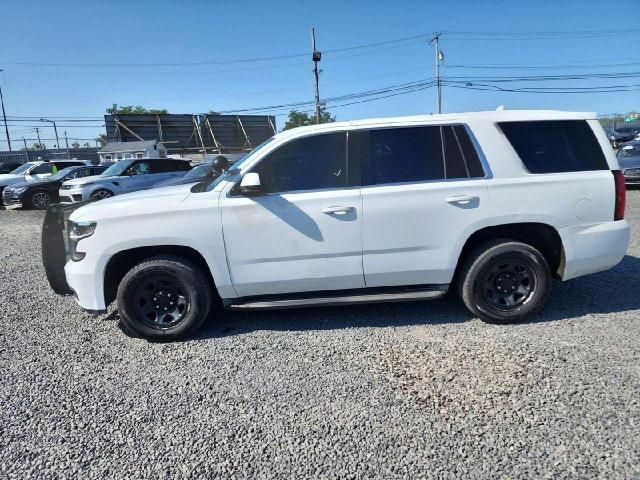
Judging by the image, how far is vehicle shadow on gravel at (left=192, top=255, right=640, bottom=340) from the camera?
3.91 meters

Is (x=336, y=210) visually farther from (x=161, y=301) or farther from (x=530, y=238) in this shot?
(x=530, y=238)

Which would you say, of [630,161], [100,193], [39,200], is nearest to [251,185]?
[100,193]

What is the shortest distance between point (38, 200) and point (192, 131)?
25.3m

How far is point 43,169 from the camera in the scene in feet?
59.6

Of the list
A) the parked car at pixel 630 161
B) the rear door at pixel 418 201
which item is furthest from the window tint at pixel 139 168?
the parked car at pixel 630 161

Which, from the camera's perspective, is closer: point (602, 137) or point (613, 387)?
point (613, 387)

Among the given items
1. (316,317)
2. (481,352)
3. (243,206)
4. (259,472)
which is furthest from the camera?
(316,317)

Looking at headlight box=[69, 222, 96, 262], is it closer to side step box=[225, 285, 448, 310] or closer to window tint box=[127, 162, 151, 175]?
side step box=[225, 285, 448, 310]

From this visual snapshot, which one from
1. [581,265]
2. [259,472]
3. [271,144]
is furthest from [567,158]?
[259,472]

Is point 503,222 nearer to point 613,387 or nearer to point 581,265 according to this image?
point 581,265

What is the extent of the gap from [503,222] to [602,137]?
51.1 inches

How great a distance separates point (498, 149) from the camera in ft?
12.3

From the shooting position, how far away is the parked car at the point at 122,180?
493 inches

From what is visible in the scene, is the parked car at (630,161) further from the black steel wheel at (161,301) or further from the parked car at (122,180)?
the parked car at (122,180)
